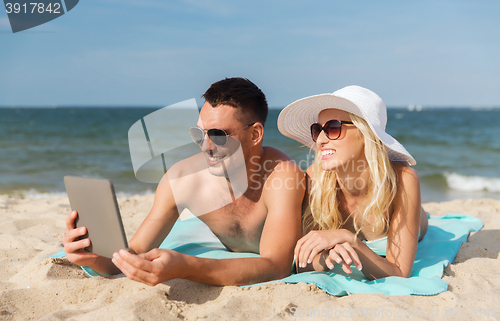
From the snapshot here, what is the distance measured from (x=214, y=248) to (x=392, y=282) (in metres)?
1.65

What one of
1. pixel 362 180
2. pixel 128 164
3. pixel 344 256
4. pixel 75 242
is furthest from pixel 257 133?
pixel 128 164

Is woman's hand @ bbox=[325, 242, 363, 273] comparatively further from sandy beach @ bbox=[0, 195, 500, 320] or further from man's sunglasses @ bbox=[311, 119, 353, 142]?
man's sunglasses @ bbox=[311, 119, 353, 142]

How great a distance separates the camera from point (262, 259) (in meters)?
2.58

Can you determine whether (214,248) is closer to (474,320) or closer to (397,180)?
(397,180)

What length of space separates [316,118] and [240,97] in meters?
0.68

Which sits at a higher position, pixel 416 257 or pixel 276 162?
pixel 276 162

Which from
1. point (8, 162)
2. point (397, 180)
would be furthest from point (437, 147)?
point (8, 162)

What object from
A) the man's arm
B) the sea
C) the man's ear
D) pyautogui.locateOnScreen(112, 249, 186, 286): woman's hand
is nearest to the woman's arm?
the man's arm

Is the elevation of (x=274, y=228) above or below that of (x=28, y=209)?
above

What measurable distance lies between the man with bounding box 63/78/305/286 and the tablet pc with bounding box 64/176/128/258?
7cm

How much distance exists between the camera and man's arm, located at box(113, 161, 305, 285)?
6.71 ft

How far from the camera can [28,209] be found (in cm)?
504

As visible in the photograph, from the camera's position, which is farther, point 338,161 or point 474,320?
point 338,161

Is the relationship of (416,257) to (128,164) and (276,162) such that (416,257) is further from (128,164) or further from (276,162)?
(128,164)
